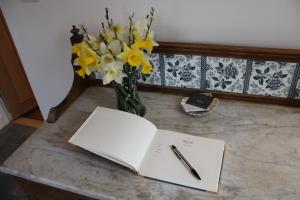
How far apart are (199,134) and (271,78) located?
32cm

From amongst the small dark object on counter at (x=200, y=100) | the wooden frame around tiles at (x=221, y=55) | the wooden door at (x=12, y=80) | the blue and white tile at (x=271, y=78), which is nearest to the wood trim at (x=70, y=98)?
the wooden frame around tiles at (x=221, y=55)

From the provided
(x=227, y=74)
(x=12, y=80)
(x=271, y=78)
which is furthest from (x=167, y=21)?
(x=12, y=80)

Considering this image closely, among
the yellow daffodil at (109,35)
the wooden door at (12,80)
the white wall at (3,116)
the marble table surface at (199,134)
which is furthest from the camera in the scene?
the white wall at (3,116)

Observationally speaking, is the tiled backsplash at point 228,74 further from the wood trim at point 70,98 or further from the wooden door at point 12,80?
the wooden door at point 12,80

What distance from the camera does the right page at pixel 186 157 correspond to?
0.77m

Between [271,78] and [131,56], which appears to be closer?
[131,56]

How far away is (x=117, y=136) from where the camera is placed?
85cm

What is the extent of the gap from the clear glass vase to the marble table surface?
0.05 metres

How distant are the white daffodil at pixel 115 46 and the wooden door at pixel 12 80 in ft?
5.23

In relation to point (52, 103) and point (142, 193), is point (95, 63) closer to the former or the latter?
point (142, 193)

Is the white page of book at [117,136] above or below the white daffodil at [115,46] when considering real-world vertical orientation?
below

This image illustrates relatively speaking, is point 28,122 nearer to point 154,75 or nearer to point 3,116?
point 3,116

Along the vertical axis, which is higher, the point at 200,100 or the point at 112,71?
the point at 112,71

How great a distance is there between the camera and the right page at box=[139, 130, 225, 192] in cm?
77
